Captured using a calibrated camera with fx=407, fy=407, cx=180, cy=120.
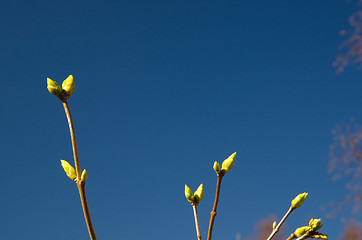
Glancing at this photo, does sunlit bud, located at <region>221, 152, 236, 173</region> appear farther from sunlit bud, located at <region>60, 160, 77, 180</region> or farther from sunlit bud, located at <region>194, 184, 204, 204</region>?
sunlit bud, located at <region>60, 160, 77, 180</region>

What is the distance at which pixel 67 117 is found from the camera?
82 centimetres

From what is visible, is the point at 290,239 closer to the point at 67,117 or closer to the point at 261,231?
the point at 67,117

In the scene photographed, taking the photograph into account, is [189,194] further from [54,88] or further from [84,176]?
[54,88]

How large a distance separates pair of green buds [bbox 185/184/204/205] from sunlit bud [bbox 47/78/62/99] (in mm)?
460

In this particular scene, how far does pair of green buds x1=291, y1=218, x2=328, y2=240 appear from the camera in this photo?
1.11 metres

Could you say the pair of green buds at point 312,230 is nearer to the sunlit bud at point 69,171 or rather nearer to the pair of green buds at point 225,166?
the pair of green buds at point 225,166

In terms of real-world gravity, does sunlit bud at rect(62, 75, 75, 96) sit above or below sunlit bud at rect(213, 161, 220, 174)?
above

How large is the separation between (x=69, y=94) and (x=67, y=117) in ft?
0.31

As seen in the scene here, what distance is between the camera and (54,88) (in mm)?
877

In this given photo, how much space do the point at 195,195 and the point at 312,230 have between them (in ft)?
1.10

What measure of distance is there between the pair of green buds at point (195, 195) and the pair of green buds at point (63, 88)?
17.5 inches

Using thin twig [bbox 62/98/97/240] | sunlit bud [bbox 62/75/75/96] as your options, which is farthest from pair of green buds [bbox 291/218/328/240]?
sunlit bud [bbox 62/75/75/96]

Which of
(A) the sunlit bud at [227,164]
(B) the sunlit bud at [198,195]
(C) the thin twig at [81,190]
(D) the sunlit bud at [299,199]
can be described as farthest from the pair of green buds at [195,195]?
(C) the thin twig at [81,190]

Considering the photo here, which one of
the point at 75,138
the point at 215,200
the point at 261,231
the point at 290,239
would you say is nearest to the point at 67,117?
the point at 75,138
